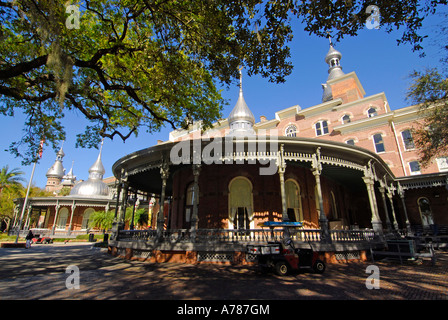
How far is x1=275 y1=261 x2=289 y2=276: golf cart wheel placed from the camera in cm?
751

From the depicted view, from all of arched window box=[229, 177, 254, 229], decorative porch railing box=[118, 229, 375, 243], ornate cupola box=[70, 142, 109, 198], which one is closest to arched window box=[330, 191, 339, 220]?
decorative porch railing box=[118, 229, 375, 243]

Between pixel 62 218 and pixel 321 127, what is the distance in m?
41.7

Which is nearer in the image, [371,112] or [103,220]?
[371,112]

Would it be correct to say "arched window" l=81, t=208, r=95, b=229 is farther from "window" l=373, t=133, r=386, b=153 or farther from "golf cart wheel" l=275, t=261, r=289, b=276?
"window" l=373, t=133, r=386, b=153

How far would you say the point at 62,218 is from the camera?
3644 centimetres

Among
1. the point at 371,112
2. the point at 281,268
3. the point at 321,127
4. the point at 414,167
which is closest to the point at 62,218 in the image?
the point at 281,268

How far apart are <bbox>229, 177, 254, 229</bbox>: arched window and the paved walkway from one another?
4826mm

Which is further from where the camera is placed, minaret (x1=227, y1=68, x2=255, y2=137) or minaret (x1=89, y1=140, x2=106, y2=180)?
minaret (x1=89, y1=140, x2=106, y2=180)

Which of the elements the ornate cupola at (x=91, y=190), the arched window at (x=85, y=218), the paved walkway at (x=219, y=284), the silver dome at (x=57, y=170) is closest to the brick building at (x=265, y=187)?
the paved walkway at (x=219, y=284)

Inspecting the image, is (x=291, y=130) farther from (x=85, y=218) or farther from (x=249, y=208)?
(x=85, y=218)

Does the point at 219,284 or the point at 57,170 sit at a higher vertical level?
the point at 57,170

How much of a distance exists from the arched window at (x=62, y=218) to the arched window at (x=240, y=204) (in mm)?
34563

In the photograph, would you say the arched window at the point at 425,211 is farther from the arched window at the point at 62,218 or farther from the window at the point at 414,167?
the arched window at the point at 62,218

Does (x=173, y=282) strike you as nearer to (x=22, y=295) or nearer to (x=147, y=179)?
(x=22, y=295)
